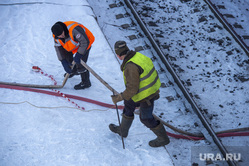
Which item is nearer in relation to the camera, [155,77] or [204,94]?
[155,77]

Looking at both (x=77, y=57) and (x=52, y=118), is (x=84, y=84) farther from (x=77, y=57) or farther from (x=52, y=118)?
(x=52, y=118)

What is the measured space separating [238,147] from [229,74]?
193cm

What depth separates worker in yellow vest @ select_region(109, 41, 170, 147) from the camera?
152 inches

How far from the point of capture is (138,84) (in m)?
3.90

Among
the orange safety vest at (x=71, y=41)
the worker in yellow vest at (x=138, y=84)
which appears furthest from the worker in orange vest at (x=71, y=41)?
the worker in yellow vest at (x=138, y=84)

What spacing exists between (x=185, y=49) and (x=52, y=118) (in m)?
3.80

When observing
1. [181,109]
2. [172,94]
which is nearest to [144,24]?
[172,94]

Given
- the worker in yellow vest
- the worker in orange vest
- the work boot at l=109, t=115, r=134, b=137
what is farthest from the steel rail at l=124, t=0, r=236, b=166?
the worker in orange vest

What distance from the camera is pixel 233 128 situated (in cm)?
540

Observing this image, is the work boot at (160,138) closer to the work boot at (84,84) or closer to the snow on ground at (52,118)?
the snow on ground at (52,118)

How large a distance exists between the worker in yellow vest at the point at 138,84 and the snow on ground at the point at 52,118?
57cm

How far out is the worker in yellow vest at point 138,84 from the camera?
12.6 ft

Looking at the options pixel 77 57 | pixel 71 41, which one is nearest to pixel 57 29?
pixel 71 41

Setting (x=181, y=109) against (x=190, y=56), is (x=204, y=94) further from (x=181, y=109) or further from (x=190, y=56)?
(x=190, y=56)
